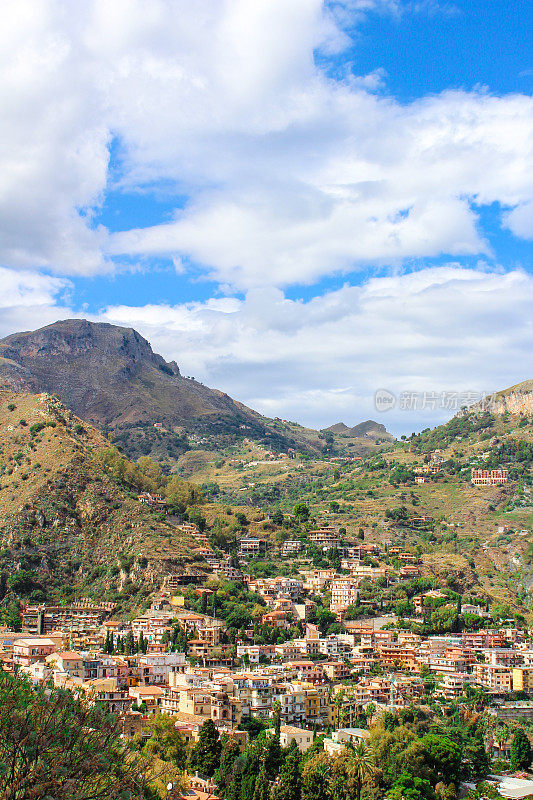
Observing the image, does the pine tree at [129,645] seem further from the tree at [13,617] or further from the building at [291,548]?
the building at [291,548]

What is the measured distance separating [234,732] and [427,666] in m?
26.2

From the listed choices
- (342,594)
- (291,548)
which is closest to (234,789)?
(342,594)

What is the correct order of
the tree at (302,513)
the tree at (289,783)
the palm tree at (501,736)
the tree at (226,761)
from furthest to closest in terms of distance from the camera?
the tree at (302,513), the palm tree at (501,736), the tree at (226,761), the tree at (289,783)

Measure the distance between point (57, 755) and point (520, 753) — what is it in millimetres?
44368

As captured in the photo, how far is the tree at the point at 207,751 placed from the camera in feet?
179

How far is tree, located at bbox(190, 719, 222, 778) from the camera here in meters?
54.6

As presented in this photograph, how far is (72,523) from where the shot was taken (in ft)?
340

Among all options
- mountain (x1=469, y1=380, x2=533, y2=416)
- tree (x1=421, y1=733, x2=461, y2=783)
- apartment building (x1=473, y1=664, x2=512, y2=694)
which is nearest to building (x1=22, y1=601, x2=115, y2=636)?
apartment building (x1=473, y1=664, x2=512, y2=694)

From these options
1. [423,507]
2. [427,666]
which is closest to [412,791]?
[427,666]

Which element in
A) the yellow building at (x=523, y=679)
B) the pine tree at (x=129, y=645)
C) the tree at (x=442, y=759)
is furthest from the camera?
the yellow building at (x=523, y=679)

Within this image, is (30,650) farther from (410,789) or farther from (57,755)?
(57,755)

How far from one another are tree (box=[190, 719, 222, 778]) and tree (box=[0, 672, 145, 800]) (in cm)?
1825

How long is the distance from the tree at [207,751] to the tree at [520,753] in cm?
2240

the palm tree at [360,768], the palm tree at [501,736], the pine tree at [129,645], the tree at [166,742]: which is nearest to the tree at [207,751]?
the tree at [166,742]
